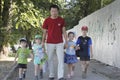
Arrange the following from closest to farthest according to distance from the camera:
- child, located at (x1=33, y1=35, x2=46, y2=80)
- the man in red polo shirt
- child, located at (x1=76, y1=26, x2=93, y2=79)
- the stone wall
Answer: the man in red polo shirt
child, located at (x1=33, y1=35, x2=46, y2=80)
child, located at (x1=76, y1=26, x2=93, y2=79)
the stone wall

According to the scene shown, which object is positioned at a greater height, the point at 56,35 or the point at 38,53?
the point at 56,35

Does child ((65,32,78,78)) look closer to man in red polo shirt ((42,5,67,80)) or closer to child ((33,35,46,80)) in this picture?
child ((33,35,46,80))

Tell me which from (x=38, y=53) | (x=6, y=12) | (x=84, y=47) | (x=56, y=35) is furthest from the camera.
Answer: (x=6, y=12)

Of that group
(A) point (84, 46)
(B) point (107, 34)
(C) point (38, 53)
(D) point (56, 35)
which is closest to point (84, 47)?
(A) point (84, 46)

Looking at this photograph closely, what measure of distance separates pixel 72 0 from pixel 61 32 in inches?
2089

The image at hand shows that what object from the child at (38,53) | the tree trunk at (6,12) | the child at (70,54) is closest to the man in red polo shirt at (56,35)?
the child at (38,53)

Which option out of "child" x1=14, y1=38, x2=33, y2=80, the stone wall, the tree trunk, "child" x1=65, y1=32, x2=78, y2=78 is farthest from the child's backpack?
the tree trunk

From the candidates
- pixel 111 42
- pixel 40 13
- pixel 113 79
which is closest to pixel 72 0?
pixel 40 13

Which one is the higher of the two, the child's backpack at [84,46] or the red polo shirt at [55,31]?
the red polo shirt at [55,31]

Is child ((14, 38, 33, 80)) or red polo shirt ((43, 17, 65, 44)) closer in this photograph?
red polo shirt ((43, 17, 65, 44))

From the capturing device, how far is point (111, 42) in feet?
59.9

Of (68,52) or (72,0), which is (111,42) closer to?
(68,52)

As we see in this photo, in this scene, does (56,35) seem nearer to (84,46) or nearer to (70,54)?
(70,54)

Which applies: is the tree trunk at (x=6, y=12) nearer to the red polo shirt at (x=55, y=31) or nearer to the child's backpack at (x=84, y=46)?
the child's backpack at (x=84, y=46)
